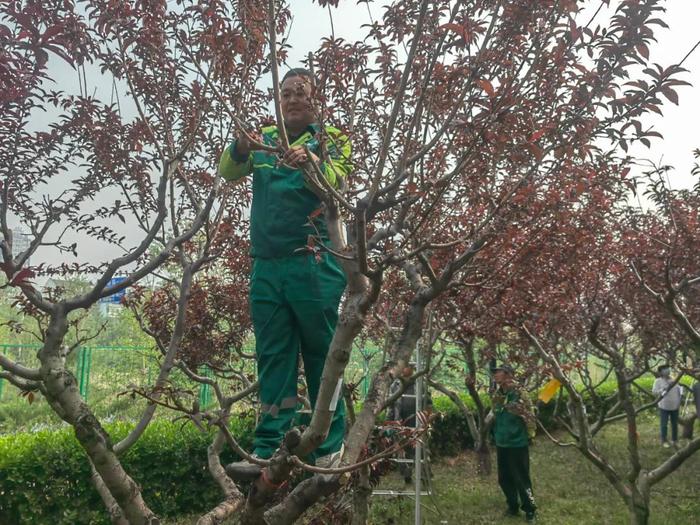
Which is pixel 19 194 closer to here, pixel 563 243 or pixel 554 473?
pixel 563 243

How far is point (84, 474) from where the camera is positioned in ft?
21.1

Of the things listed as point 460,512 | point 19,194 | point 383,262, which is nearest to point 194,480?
point 460,512

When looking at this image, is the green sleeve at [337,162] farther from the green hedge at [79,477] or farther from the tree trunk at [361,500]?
the green hedge at [79,477]

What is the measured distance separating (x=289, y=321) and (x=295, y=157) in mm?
993

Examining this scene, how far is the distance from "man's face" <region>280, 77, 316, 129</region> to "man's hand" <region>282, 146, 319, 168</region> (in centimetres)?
68

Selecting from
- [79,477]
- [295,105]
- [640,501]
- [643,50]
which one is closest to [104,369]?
[79,477]

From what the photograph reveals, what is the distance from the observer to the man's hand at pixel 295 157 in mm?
1898

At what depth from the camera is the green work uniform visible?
2.58 meters

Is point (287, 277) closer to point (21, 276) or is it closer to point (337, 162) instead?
point (337, 162)

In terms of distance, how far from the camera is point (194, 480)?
286 inches

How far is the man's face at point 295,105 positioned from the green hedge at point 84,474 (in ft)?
12.4

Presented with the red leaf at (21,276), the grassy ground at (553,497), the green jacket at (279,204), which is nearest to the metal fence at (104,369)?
the grassy ground at (553,497)

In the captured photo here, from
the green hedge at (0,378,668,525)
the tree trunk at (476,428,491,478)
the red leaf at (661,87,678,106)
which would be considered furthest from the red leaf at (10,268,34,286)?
the tree trunk at (476,428,491,478)

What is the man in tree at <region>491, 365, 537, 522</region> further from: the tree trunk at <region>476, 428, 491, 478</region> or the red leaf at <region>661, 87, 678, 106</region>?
the red leaf at <region>661, 87, 678, 106</region>
